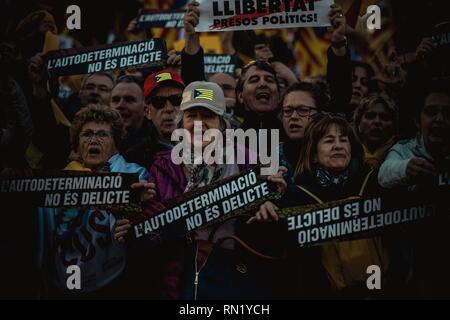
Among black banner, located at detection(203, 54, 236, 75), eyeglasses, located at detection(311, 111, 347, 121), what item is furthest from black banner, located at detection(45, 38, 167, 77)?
eyeglasses, located at detection(311, 111, 347, 121)

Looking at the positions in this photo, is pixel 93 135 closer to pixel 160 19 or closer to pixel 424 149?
pixel 160 19

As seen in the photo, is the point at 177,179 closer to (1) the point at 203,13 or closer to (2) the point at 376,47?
(1) the point at 203,13

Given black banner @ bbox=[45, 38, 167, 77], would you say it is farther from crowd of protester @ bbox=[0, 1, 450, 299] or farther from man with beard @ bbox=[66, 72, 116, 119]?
crowd of protester @ bbox=[0, 1, 450, 299]

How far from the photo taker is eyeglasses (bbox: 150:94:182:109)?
594 cm

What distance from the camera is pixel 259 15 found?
5.98m

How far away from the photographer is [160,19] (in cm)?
700

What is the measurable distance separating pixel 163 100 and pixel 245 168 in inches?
28.6

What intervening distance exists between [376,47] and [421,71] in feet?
4.79

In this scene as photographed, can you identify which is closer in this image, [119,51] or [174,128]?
[174,128]

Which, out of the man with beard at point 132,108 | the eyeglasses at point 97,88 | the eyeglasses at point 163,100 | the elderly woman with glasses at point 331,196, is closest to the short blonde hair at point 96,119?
the man with beard at point 132,108

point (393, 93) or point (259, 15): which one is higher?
point (259, 15)

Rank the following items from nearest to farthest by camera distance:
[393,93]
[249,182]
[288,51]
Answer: [249,182] → [393,93] → [288,51]
